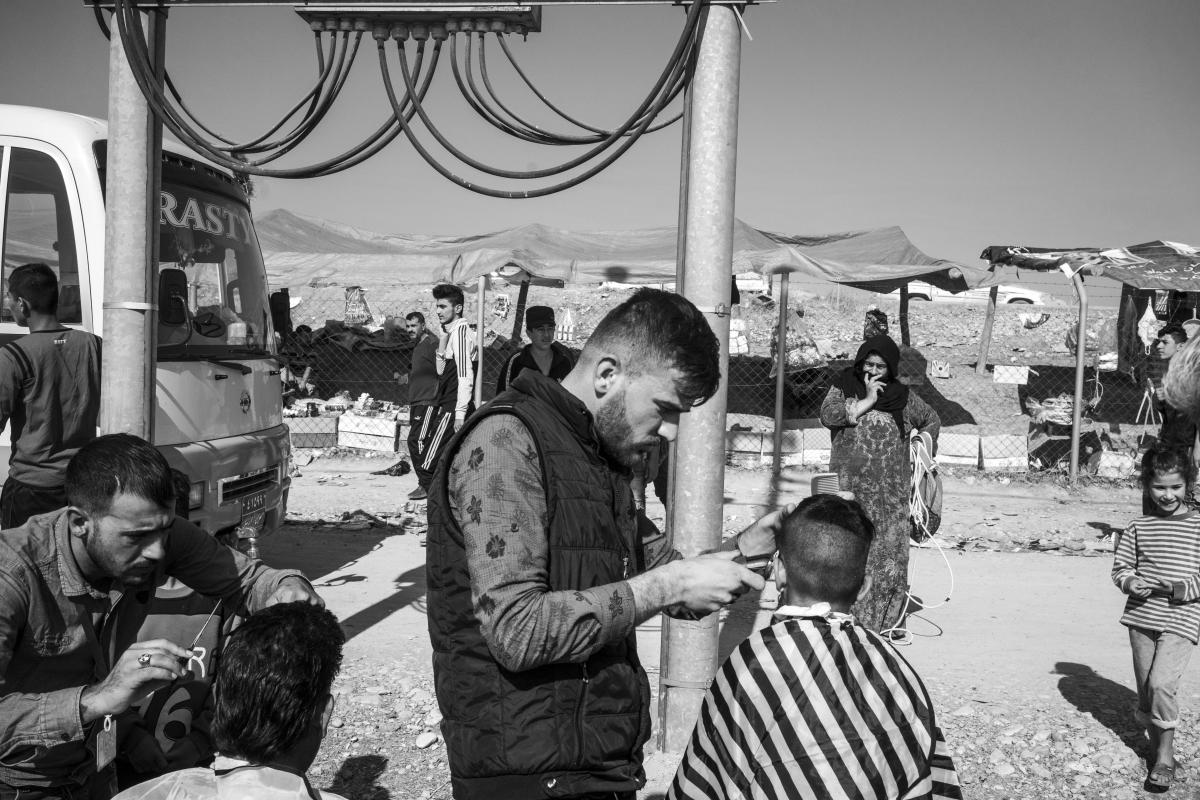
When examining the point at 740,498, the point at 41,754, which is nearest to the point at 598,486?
the point at 41,754

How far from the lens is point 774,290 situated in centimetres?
2567

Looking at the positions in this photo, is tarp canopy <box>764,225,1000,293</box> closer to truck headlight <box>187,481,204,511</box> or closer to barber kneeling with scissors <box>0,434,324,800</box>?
truck headlight <box>187,481,204,511</box>

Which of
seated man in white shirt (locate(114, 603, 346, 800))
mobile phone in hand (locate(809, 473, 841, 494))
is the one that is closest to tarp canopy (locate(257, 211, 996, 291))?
mobile phone in hand (locate(809, 473, 841, 494))

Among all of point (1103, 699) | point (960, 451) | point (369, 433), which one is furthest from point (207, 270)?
point (960, 451)

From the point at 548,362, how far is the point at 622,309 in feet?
20.3

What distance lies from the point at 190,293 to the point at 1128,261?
1194 centimetres

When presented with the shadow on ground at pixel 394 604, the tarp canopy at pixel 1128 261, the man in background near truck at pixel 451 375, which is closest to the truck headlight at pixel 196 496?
the shadow on ground at pixel 394 604

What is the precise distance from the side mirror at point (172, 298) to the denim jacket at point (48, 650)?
3.08 meters

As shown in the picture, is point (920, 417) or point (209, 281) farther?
point (920, 417)

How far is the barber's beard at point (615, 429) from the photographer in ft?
7.00

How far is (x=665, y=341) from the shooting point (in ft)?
6.89

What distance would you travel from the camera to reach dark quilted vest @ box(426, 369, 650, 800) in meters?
1.97

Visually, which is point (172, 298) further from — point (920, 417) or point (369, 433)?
point (369, 433)

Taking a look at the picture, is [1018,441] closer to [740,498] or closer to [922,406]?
[740,498]
